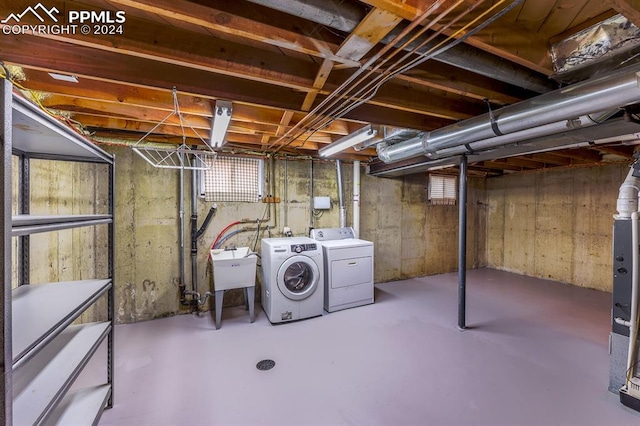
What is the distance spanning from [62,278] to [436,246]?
222 inches

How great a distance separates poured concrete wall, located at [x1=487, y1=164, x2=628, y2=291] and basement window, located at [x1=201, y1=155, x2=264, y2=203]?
5.13 metres

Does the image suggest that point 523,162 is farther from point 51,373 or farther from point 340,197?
point 51,373

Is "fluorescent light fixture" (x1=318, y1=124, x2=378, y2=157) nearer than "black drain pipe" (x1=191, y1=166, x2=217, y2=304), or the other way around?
"fluorescent light fixture" (x1=318, y1=124, x2=378, y2=157)

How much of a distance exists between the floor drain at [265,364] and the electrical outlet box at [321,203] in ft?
7.68

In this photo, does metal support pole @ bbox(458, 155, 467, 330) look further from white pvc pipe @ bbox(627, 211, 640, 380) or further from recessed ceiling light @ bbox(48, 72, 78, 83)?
recessed ceiling light @ bbox(48, 72, 78, 83)

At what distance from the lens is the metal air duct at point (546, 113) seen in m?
1.44

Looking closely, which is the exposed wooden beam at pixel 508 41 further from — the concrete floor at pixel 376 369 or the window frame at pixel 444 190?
the window frame at pixel 444 190

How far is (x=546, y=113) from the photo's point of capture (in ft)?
5.82

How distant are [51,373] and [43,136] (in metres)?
1.18

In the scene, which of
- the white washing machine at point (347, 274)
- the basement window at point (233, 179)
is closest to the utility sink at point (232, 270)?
the basement window at point (233, 179)

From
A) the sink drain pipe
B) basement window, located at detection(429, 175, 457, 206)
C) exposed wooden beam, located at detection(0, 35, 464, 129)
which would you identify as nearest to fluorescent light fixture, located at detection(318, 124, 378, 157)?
exposed wooden beam, located at detection(0, 35, 464, 129)

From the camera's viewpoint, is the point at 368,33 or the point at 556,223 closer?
the point at 368,33

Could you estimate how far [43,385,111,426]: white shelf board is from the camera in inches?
60.1

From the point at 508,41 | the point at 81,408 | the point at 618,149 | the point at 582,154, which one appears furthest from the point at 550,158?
the point at 81,408
